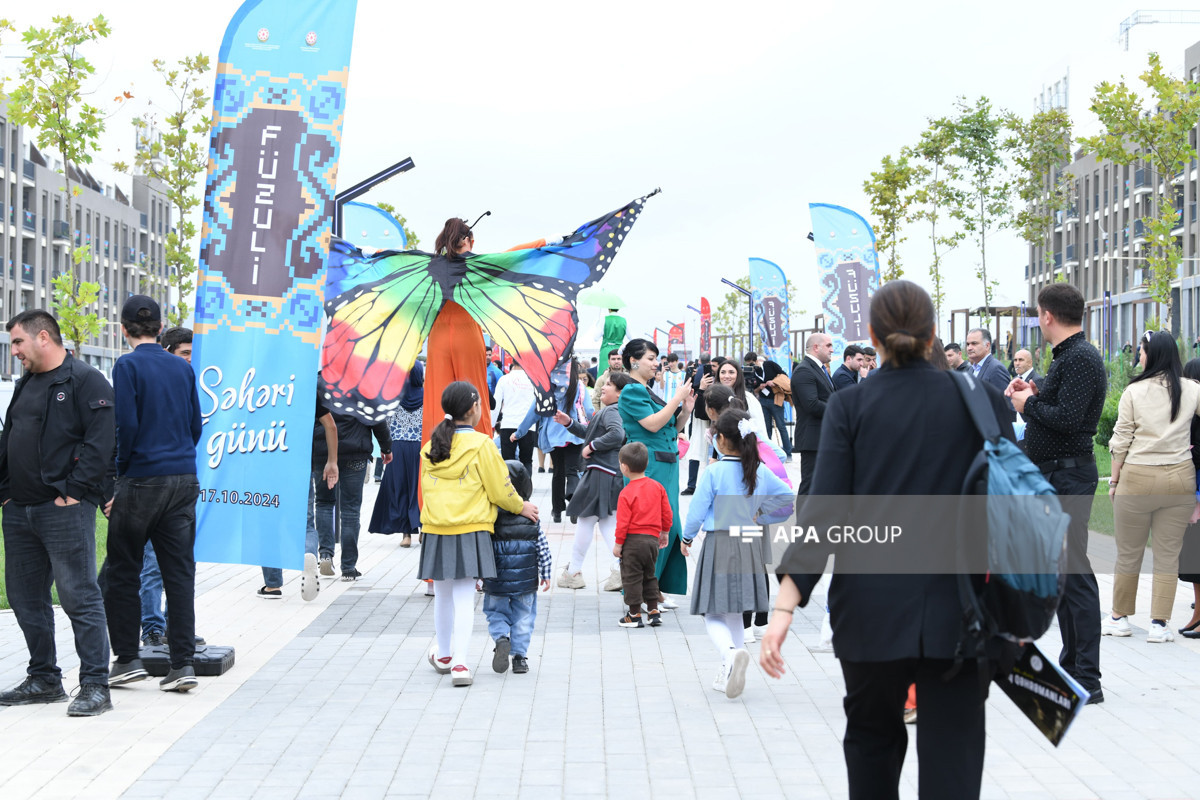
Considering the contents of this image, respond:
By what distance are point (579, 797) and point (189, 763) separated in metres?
1.75

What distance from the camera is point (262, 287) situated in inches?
307

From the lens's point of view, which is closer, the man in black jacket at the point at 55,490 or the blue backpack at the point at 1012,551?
the blue backpack at the point at 1012,551

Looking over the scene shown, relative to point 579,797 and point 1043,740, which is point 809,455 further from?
point 579,797

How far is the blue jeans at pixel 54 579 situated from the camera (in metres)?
6.41

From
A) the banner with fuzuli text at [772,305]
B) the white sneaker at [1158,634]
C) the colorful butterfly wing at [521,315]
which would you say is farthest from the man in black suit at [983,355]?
the banner with fuzuli text at [772,305]

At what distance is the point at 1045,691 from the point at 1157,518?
17.6 feet

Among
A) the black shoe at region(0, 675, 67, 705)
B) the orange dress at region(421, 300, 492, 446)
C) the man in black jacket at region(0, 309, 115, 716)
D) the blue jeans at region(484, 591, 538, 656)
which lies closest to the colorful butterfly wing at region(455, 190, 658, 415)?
the orange dress at region(421, 300, 492, 446)

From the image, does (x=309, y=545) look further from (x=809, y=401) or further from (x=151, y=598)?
(x=809, y=401)

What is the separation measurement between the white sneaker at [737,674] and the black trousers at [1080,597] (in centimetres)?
164

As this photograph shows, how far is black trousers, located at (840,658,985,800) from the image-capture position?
3477 mm

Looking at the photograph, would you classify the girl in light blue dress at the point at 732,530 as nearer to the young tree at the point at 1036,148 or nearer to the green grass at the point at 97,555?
the green grass at the point at 97,555

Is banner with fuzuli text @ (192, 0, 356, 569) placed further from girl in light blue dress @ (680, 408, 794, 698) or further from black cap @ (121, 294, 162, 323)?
girl in light blue dress @ (680, 408, 794, 698)

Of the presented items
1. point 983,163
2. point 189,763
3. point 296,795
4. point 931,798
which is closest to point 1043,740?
point 931,798

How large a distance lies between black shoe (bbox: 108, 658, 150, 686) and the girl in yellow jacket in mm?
1658
